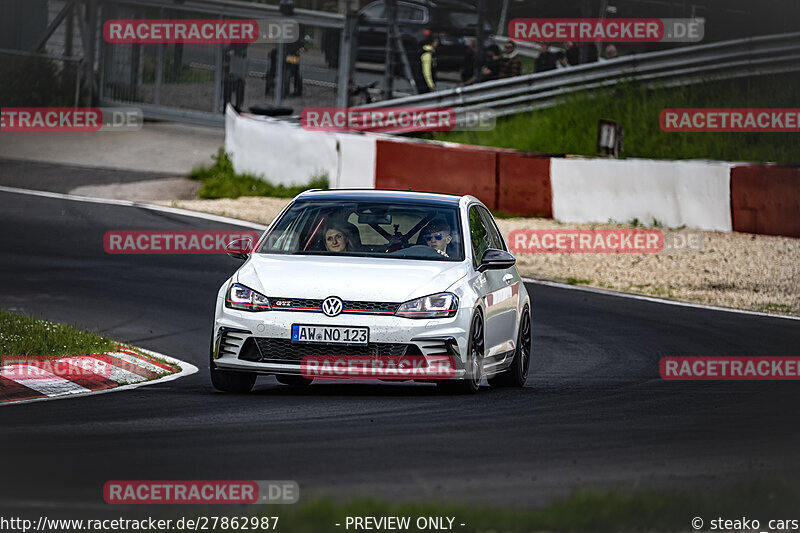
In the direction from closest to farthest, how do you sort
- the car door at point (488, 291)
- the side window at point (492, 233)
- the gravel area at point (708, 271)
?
1. the car door at point (488, 291)
2. the side window at point (492, 233)
3. the gravel area at point (708, 271)

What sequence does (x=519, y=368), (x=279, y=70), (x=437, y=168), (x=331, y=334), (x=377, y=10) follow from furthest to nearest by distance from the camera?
(x=377, y=10) → (x=279, y=70) → (x=437, y=168) → (x=519, y=368) → (x=331, y=334)

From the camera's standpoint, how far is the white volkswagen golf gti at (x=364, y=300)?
884 cm

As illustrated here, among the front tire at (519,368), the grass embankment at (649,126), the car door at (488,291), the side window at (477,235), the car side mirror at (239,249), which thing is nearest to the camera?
the car door at (488,291)

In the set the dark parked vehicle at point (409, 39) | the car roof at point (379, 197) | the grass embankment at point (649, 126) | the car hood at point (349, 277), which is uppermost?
the dark parked vehicle at point (409, 39)

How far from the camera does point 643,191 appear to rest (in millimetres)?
20219

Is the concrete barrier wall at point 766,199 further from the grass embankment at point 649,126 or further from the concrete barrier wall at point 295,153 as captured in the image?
the concrete barrier wall at point 295,153

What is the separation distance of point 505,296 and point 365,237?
3.79ft

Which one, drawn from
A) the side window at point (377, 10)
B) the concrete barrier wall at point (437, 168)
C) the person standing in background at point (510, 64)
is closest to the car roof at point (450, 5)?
the side window at point (377, 10)

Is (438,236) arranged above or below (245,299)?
above

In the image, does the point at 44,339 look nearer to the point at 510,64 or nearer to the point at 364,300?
the point at 364,300

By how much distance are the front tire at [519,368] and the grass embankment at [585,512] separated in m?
4.45

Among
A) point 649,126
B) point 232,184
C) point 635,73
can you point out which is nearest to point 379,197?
point 649,126

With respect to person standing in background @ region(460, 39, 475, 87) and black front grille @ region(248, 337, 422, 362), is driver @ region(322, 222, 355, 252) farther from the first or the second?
person standing in background @ region(460, 39, 475, 87)

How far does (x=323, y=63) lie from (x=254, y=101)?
1865 millimetres
